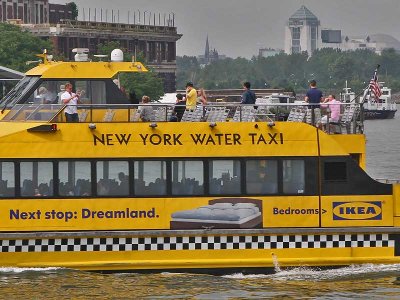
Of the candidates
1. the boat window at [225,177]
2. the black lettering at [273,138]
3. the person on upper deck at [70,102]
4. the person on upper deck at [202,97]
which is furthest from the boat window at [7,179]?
the black lettering at [273,138]

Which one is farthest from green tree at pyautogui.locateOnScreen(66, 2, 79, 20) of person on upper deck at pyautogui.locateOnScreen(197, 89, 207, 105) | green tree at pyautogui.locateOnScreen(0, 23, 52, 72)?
person on upper deck at pyautogui.locateOnScreen(197, 89, 207, 105)

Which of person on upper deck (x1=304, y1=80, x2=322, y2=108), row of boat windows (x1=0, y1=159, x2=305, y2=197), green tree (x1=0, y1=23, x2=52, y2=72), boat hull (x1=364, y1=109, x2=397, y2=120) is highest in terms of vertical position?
green tree (x1=0, y1=23, x2=52, y2=72)

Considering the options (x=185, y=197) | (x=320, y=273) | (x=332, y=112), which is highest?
(x=332, y=112)

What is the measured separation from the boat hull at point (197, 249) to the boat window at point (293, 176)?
2.14 ft

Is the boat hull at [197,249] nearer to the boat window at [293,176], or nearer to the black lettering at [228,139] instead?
the boat window at [293,176]

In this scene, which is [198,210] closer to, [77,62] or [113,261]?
[113,261]

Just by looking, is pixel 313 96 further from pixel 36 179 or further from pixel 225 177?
pixel 36 179

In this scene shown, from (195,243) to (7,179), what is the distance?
2981 mm

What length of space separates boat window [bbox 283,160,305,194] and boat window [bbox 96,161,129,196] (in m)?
2.40

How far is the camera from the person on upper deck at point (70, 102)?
903 inches

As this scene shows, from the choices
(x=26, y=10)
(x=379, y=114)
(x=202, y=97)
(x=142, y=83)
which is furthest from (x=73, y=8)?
(x=202, y=97)

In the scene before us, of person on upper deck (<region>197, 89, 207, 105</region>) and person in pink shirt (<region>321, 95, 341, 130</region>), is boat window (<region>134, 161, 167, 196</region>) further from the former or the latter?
person in pink shirt (<region>321, 95, 341, 130</region>)

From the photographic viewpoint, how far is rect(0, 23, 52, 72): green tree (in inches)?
3822

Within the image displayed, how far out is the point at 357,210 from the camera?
22.8 metres
